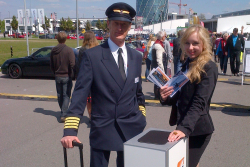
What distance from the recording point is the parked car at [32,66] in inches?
469

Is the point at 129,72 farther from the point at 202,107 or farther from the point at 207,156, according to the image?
the point at 207,156

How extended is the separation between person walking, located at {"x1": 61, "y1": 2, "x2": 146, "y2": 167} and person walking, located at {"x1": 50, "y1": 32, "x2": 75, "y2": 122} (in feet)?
12.5

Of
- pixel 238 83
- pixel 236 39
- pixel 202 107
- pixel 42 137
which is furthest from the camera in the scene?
pixel 236 39

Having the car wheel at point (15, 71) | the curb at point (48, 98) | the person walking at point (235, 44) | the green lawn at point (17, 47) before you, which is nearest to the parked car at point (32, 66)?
the car wheel at point (15, 71)

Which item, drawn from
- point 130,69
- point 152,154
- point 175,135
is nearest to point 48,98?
point 130,69

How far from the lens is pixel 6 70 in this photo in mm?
12359

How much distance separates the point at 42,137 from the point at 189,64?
3.65 metres

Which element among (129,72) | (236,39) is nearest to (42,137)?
(129,72)

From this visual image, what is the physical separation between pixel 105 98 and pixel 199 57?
86cm

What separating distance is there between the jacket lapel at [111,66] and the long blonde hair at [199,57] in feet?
1.85

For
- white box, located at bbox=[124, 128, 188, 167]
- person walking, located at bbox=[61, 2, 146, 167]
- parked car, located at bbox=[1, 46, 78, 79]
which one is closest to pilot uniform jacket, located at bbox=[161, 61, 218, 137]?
white box, located at bbox=[124, 128, 188, 167]

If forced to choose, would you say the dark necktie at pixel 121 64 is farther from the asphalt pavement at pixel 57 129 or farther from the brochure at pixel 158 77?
the asphalt pavement at pixel 57 129

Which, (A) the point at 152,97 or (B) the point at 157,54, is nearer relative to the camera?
(B) the point at 157,54

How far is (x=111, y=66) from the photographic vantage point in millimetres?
2275
